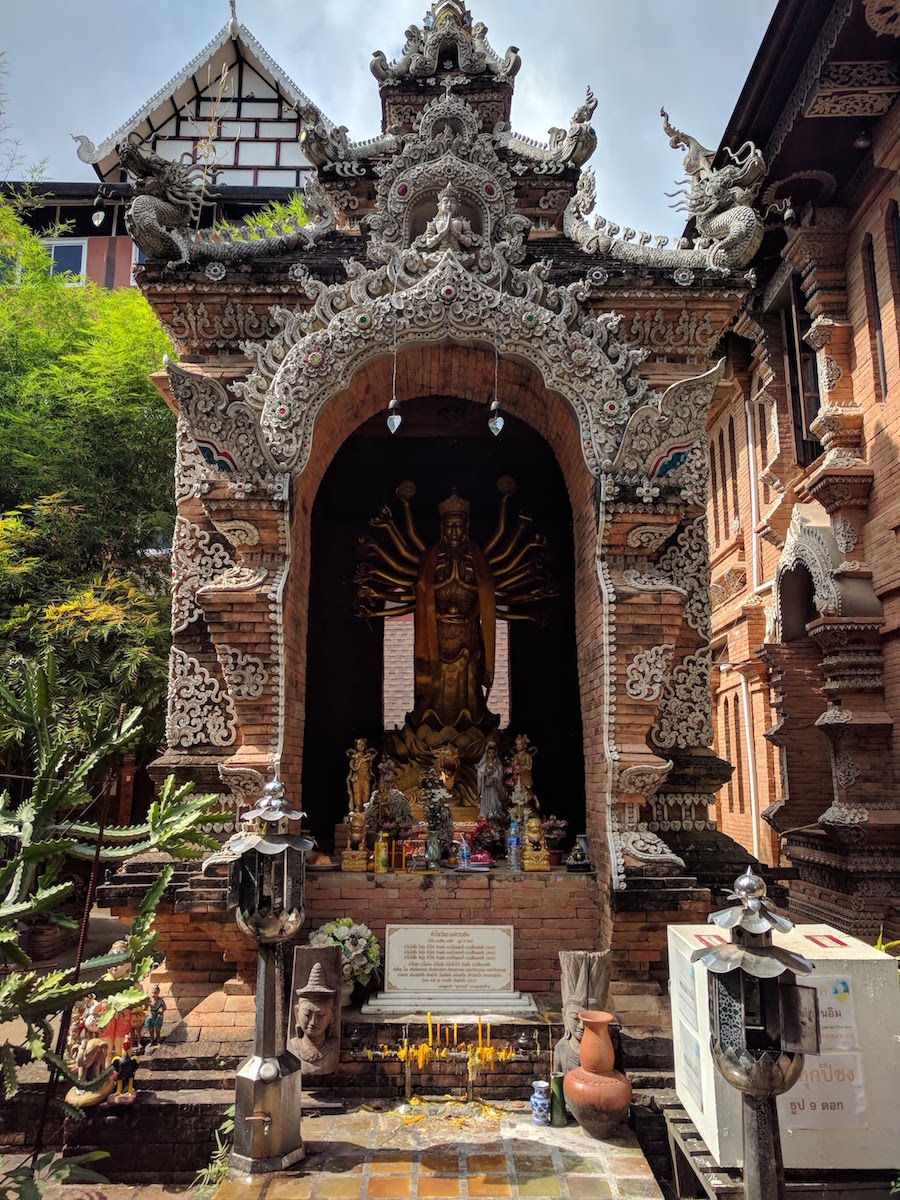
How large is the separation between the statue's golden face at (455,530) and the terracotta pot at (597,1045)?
5.48 meters

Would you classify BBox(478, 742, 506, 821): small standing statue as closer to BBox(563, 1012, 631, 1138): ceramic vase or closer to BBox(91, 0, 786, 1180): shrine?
BBox(91, 0, 786, 1180): shrine

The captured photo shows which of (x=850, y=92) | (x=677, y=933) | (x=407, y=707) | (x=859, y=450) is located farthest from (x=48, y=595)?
(x=850, y=92)

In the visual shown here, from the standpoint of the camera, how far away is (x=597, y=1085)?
5617 mm

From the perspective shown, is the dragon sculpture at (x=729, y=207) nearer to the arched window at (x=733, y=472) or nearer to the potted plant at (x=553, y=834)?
the potted plant at (x=553, y=834)

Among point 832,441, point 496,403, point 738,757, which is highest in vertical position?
point 832,441

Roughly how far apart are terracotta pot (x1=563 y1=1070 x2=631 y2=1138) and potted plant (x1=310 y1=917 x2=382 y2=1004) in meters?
1.83

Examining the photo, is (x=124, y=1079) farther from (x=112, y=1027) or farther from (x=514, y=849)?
(x=514, y=849)

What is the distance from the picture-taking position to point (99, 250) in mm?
21219

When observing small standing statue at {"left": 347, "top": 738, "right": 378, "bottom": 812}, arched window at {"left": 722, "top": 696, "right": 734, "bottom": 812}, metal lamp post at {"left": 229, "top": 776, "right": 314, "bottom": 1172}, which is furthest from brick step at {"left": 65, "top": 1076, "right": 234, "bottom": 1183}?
arched window at {"left": 722, "top": 696, "right": 734, "bottom": 812}

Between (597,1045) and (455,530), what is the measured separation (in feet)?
18.7

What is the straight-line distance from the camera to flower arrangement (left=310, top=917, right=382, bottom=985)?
6.77 m

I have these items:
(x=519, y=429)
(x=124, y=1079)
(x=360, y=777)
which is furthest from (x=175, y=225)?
(x=124, y=1079)

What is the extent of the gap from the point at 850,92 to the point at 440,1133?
37.6ft

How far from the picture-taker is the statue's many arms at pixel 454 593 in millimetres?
9969
